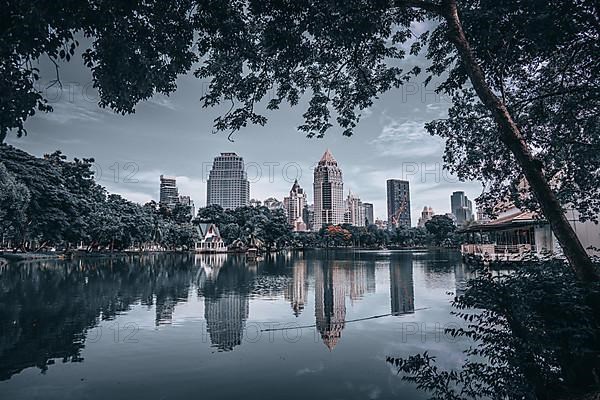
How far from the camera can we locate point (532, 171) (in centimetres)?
620

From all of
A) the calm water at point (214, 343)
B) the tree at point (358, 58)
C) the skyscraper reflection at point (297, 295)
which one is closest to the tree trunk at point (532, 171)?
the tree at point (358, 58)

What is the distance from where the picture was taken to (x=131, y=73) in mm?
6328

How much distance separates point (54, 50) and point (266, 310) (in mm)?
11383

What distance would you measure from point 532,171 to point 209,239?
8724 cm

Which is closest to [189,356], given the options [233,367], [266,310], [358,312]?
[233,367]

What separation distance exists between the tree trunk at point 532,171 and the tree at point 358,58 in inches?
0.7

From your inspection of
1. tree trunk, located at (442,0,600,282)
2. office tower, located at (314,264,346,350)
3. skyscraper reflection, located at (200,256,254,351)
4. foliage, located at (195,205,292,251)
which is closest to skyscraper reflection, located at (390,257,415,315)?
office tower, located at (314,264,346,350)

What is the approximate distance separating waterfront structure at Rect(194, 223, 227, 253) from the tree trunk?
82.4 metres

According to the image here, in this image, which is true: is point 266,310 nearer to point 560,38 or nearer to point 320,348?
point 320,348

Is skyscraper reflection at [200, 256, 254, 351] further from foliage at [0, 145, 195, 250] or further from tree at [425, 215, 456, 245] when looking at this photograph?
tree at [425, 215, 456, 245]

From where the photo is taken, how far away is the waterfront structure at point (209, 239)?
88688mm

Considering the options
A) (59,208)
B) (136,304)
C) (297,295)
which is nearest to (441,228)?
(59,208)

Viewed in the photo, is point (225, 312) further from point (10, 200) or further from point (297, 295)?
point (10, 200)

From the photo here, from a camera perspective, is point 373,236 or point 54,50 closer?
point 54,50
